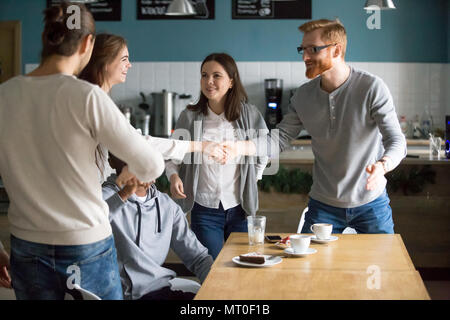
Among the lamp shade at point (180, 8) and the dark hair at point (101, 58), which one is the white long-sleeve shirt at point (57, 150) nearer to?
the dark hair at point (101, 58)

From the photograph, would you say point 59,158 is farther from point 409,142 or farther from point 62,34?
point 409,142

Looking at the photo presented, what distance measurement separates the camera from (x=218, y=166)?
2.80 metres

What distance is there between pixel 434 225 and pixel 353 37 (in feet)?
10.2

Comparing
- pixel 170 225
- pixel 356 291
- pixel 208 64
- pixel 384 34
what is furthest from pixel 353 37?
pixel 356 291

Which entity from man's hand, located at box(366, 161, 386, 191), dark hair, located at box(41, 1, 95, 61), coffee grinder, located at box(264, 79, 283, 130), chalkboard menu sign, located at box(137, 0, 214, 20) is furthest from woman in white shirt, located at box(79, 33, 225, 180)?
chalkboard menu sign, located at box(137, 0, 214, 20)

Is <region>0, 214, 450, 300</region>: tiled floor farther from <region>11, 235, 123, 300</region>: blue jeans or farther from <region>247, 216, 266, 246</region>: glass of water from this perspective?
<region>11, 235, 123, 300</region>: blue jeans

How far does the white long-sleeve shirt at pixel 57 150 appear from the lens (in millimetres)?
1383

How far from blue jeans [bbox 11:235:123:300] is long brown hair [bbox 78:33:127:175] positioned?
26.6 inches

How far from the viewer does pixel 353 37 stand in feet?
21.2

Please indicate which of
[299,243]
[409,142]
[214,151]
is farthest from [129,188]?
[409,142]

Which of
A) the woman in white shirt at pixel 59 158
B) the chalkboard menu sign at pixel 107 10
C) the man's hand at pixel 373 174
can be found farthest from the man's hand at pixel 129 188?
the chalkboard menu sign at pixel 107 10

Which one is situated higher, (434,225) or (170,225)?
(170,225)

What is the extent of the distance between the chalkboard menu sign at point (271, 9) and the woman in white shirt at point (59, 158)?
17.1 feet

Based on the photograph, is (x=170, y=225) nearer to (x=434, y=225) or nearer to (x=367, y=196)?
(x=367, y=196)
